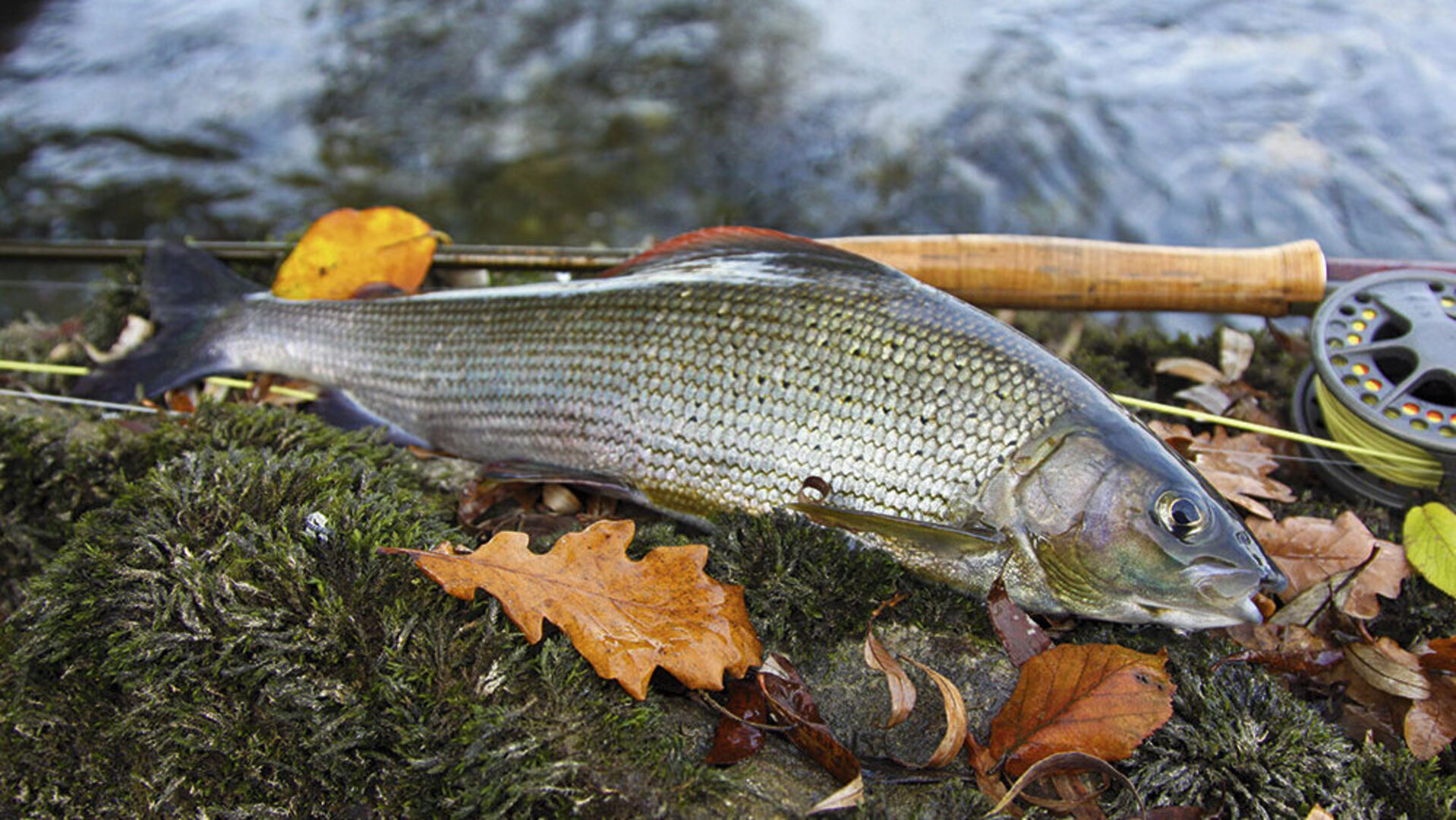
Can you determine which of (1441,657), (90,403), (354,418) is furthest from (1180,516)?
(90,403)

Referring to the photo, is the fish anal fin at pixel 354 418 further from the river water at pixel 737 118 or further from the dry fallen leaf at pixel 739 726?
the river water at pixel 737 118

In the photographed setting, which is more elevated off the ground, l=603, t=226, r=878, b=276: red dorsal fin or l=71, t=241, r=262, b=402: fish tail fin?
l=603, t=226, r=878, b=276: red dorsal fin

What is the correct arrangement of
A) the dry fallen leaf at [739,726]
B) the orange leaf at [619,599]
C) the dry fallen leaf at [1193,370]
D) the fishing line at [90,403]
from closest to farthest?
the dry fallen leaf at [739,726]
the orange leaf at [619,599]
the fishing line at [90,403]
the dry fallen leaf at [1193,370]

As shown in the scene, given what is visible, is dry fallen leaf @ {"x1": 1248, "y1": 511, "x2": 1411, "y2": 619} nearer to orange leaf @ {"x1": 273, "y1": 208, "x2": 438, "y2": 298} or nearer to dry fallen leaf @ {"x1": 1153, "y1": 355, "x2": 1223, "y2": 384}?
dry fallen leaf @ {"x1": 1153, "y1": 355, "x2": 1223, "y2": 384}

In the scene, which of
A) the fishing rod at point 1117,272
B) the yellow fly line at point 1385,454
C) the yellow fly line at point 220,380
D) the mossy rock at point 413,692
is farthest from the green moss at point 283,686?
the yellow fly line at point 1385,454

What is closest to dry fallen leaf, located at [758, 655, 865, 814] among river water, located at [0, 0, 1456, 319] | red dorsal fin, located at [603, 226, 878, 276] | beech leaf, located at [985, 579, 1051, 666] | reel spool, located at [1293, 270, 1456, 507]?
beech leaf, located at [985, 579, 1051, 666]

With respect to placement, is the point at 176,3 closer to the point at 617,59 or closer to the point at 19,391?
the point at 617,59

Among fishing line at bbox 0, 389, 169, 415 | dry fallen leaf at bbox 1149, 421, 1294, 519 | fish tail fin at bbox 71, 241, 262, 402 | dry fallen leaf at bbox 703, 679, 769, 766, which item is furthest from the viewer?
fish tail fin at bbox 71, 241, 262, 402

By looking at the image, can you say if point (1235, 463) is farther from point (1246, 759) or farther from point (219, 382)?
point (219, 382)
